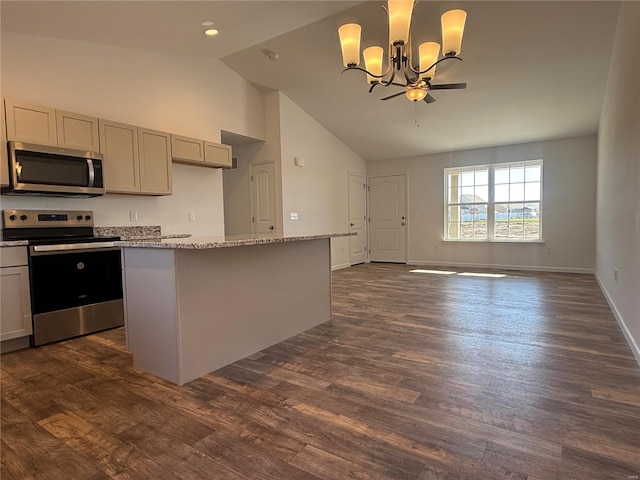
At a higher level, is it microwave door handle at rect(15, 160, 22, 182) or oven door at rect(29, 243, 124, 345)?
microwave door handle at rect(15, 160, 22, 182)

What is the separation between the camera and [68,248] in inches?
124

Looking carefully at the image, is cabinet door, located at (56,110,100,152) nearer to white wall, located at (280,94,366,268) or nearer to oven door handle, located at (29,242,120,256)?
oven door handle, located at (29,242,120,256)

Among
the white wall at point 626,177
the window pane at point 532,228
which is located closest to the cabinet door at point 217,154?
the white wall at point 626,177

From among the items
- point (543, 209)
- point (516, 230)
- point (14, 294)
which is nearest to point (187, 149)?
point (14, 294)

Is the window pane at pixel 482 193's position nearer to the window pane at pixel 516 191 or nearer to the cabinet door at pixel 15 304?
the window pane at pixel 516 191

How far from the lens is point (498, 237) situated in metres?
7.06

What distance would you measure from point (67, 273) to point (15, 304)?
42cm

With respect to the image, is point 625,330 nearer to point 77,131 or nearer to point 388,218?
point 77,131

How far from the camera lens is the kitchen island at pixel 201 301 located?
2.21 m

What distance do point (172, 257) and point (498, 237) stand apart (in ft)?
21.5

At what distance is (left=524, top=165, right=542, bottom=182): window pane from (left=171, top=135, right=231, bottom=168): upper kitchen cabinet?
17.7 ft

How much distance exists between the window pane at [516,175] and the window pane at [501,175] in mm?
84

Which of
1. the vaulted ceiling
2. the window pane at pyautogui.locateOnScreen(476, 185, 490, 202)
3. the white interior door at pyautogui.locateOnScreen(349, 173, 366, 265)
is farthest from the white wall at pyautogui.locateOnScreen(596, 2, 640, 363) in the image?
the white interior door at pyautogui.locateOnScreen(349, 173, 366, 265)

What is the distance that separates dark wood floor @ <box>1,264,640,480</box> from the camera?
4.78 ft
